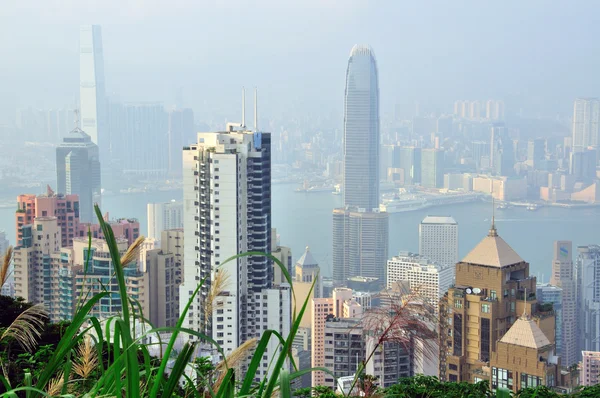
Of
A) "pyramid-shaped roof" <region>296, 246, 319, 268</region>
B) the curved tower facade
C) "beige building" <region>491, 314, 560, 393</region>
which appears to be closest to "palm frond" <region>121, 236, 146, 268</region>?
"beige building" <region>491, 314, 560, 393</region>

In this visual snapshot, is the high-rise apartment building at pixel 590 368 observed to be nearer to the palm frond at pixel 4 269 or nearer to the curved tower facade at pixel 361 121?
the palm frond at pixel 4 269

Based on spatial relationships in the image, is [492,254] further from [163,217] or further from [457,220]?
[457,220]

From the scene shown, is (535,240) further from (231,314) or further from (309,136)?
(231,314)

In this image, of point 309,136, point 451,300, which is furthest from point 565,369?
point 309,136

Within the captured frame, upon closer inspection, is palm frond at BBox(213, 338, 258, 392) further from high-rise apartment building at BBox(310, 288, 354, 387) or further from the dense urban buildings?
the dense urban buildings

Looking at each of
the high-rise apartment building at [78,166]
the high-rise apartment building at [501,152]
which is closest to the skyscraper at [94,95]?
the high-rise apartment building at [78,166]
